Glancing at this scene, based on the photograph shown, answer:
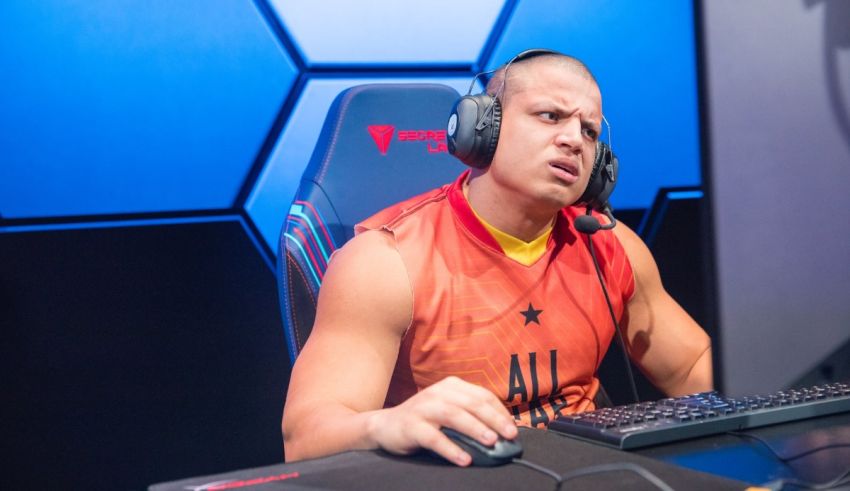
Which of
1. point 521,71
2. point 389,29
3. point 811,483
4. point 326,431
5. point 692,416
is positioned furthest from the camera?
point 389,29

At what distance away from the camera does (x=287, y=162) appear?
6.74 feet

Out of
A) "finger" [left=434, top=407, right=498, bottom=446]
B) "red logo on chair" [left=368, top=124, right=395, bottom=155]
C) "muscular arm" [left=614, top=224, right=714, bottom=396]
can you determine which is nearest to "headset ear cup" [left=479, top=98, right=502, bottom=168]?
"red logo on chair" [left=368, top=124, right=395, bottom=155]

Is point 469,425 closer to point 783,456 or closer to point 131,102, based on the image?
point 783,456

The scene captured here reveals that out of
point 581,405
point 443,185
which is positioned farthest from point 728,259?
point 443,185

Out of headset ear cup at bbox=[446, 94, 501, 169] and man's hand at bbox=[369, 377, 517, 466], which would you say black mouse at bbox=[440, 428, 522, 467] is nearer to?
man's hand at bbox=[369, 377, 517, 466]

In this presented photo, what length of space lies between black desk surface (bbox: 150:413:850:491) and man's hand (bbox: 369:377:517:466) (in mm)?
14

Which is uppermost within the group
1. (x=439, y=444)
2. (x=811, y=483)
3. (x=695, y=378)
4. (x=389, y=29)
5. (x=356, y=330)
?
(x=389, y=29)

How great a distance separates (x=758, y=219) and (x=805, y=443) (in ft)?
1.09

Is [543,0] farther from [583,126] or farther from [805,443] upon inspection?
[805,443]

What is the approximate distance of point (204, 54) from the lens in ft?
6.55

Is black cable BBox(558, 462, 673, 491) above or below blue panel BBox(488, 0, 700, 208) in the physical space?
below

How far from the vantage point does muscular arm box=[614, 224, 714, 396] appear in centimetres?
147

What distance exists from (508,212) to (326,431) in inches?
22.6

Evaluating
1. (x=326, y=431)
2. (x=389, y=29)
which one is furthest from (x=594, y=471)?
(x=389, y=29)
